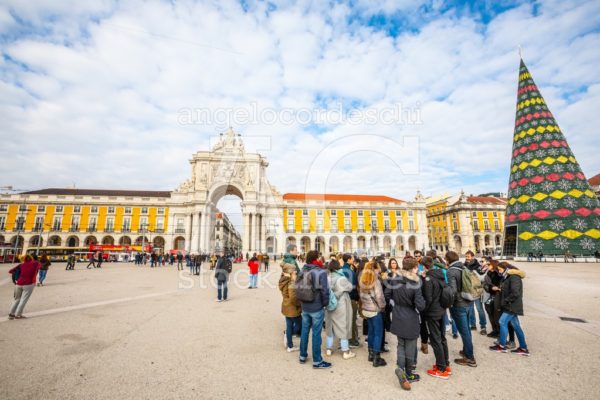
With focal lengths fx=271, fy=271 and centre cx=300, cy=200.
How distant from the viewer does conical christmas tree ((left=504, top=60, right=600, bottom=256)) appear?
814 inches

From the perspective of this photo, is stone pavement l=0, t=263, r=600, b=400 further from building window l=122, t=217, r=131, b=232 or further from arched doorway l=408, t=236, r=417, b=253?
arched doorway l=408, t=236, r=417, b=253

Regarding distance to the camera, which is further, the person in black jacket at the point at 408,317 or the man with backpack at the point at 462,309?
the man with backpack at the point at 462,309

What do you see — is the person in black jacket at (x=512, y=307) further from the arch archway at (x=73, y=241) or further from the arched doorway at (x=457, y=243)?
the arch archway at (x=73, y=241)

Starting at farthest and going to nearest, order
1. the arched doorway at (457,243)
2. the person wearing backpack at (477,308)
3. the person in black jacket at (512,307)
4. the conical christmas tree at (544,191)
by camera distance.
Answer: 1. the arched doorway at (457,243)
2. the conical christmas tree at (544,191)
3. the person wearing backpack at (477,308)
4. the person in black jacket at (512,307)

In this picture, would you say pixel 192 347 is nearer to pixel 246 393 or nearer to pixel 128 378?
pixel 128 378

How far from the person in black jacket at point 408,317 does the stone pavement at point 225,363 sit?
27cm

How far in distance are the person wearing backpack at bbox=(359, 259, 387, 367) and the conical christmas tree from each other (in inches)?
994

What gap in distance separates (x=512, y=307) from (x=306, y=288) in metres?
3.32

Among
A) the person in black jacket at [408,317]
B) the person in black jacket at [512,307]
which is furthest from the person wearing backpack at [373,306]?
the person in black jacket at [512,307]

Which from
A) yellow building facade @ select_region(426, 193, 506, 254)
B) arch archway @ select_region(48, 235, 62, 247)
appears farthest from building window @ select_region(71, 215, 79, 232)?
yellow building facade @ select_region(426, 193, 506, 254)

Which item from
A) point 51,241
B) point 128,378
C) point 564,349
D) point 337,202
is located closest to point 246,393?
point 128,378

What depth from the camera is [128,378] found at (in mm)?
3512

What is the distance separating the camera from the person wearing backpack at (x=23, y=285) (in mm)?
6168

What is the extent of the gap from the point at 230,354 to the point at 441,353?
3.11m
